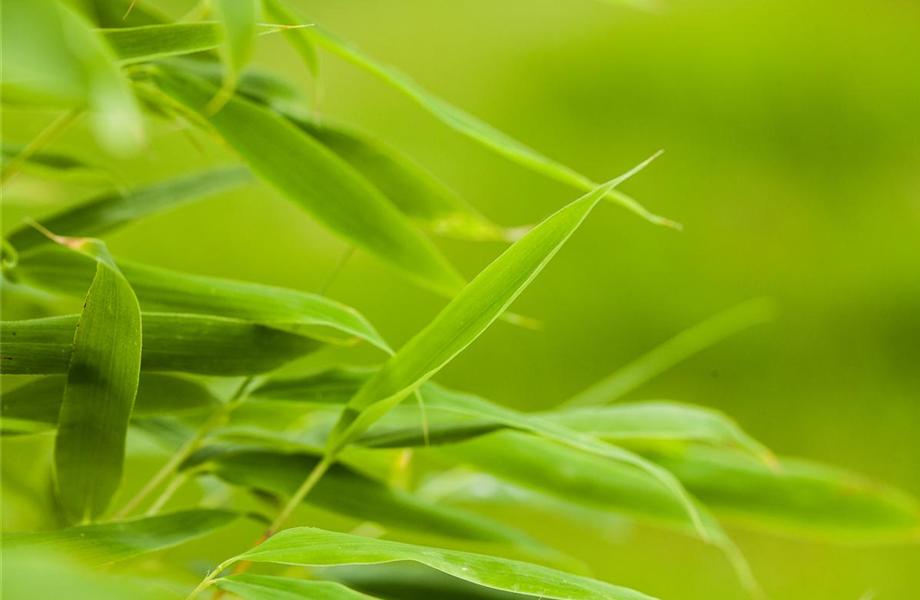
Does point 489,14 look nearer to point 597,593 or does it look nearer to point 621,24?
point 621,24

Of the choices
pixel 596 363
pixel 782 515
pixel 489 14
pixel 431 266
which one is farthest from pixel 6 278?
pixel 489 14

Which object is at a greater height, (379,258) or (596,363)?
(596,363)

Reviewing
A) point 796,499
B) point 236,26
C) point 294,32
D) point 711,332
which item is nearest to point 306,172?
point 294,32

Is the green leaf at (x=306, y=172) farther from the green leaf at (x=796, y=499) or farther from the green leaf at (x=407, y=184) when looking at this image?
the green leaf at (x=796, y=499)

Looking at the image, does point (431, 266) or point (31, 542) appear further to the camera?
point (431, 266)

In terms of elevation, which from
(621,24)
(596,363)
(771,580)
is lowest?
(771,580)

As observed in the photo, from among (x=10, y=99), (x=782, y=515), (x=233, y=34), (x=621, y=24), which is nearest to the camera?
(x=233, y=34)

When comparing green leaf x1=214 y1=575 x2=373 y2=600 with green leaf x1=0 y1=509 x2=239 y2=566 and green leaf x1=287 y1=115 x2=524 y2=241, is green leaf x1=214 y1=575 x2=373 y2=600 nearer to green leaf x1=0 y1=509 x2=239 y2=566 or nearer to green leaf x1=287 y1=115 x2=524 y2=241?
green leaf x1=0 y1=509 x2=239 y2=566
